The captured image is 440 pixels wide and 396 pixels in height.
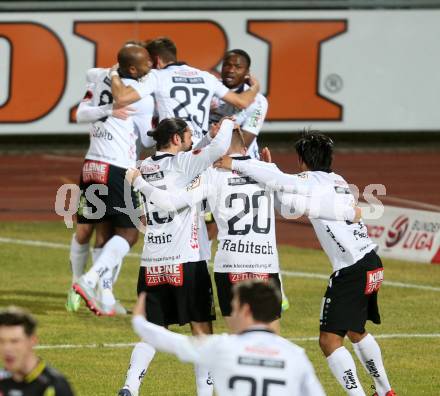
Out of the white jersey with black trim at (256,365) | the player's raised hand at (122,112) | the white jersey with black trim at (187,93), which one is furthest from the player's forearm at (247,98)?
the white jersey with black trim at (256,365)

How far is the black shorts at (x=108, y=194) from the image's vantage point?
13375 millimetres

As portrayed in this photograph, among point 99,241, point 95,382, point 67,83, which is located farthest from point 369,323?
point 67,83

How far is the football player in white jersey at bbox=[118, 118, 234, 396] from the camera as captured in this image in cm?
995

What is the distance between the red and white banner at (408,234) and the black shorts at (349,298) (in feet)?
24.3

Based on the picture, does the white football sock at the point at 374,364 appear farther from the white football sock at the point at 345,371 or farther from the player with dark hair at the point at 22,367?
the player with dark hair at the point at 22,367

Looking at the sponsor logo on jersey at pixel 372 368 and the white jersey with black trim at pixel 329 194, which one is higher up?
the white jersey with black trim at pixel 329 194

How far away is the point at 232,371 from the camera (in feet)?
21.4

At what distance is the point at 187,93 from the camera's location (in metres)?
12.4

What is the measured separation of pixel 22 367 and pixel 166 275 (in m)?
3.71

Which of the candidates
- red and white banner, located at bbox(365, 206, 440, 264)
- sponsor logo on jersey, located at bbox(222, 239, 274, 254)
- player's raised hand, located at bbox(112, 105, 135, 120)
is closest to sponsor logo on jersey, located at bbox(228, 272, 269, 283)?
sponsor logo on jersey, located at bbox(222, 239, 274, 254)

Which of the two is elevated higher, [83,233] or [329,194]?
[329,194]

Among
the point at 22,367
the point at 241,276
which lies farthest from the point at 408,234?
the point at 22,367

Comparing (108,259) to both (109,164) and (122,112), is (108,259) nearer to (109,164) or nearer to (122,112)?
(109,164)

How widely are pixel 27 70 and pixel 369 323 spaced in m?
13.0
